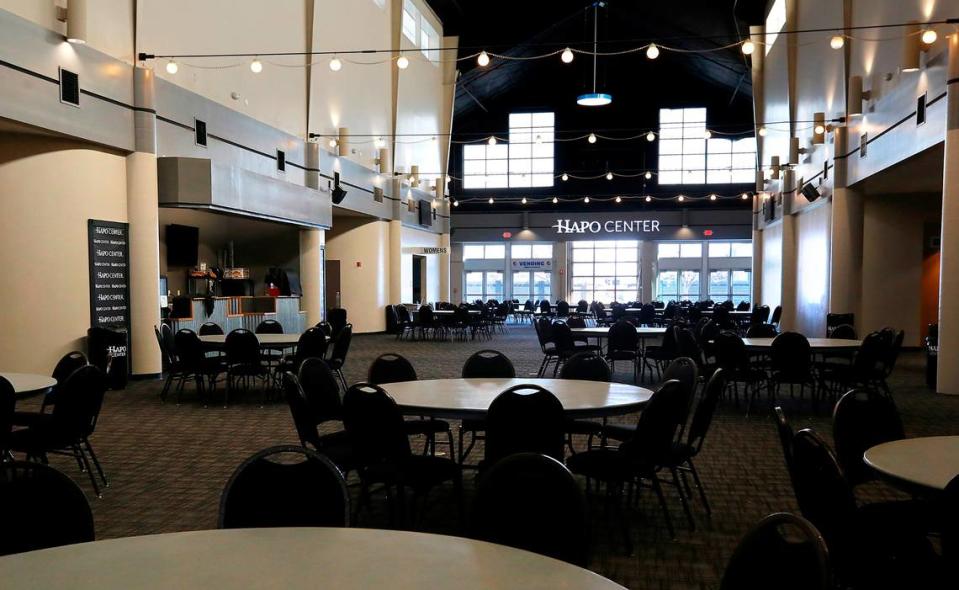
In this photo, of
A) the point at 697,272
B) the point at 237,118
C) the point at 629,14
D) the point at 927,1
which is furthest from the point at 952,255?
the point at 697,272

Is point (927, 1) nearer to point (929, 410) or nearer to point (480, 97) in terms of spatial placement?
point (929, 410)

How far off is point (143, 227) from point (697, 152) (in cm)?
2043

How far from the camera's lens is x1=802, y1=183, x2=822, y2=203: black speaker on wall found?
13812 mm

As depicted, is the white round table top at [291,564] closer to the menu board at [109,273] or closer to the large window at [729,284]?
the menu board at [109,273]

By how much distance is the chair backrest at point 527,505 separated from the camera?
199cm

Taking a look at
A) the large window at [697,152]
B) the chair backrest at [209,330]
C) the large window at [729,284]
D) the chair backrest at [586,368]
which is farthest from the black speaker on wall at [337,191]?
the large window at [729,284]

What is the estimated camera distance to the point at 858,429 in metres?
3.33

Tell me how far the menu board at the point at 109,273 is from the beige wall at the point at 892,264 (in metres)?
12.9

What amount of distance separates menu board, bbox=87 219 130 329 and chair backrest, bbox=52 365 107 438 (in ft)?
16.7

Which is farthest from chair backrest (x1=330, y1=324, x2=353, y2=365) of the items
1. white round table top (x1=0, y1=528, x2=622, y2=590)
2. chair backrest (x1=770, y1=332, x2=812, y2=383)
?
white round table top (x1=0, y1=528, x2=622, y2=590)

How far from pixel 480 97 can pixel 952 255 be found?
18240 mm

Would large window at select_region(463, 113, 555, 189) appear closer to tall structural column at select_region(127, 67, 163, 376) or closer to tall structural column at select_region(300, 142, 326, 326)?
tall structural column at select_region(300, 142, 326, 326)

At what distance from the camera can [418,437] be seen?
6152 mm

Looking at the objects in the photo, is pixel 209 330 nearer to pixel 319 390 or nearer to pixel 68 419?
pixel 68 419
